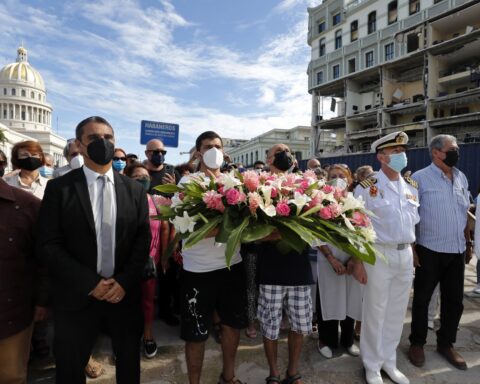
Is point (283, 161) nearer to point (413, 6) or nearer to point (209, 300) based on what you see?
point (209, 300)

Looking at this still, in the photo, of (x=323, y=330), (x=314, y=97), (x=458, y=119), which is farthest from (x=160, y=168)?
(x=314, y=97)

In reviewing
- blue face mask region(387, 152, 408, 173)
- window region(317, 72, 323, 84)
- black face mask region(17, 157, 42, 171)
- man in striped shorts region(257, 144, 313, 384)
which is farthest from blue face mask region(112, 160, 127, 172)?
window region(317, 72, 323, 84)

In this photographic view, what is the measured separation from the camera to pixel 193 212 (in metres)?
2.05

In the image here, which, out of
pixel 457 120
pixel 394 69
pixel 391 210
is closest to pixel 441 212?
pixel 391 210

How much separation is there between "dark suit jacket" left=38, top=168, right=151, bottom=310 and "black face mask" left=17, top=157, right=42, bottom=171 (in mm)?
1417

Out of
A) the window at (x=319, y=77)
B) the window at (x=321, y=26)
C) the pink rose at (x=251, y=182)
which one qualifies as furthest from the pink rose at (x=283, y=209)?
the window at (x=321, y=26)

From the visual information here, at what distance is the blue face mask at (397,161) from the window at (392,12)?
107 ft

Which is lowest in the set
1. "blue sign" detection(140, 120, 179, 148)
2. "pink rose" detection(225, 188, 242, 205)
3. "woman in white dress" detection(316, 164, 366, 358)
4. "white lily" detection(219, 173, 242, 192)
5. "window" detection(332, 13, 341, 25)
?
"woman in white dress" detection(316, 164, 366, 358)

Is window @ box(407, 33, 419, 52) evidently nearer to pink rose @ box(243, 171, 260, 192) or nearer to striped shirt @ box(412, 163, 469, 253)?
striped shirt @ box(412, 163, 469, 253)

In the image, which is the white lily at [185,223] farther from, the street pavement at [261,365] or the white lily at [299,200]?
the street pavement at [261,365]

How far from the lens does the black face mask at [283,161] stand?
282cm

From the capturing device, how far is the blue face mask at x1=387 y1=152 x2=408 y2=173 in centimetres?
286

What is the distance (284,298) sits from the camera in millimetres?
2609

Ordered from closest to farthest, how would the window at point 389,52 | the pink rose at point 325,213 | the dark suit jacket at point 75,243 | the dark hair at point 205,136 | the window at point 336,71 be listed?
the dark suit jacket at point 75,243 < the pink rose at point 325,213 < the dark hair at point 205,136 < the window at point 389,52 < the window at point 336,71
